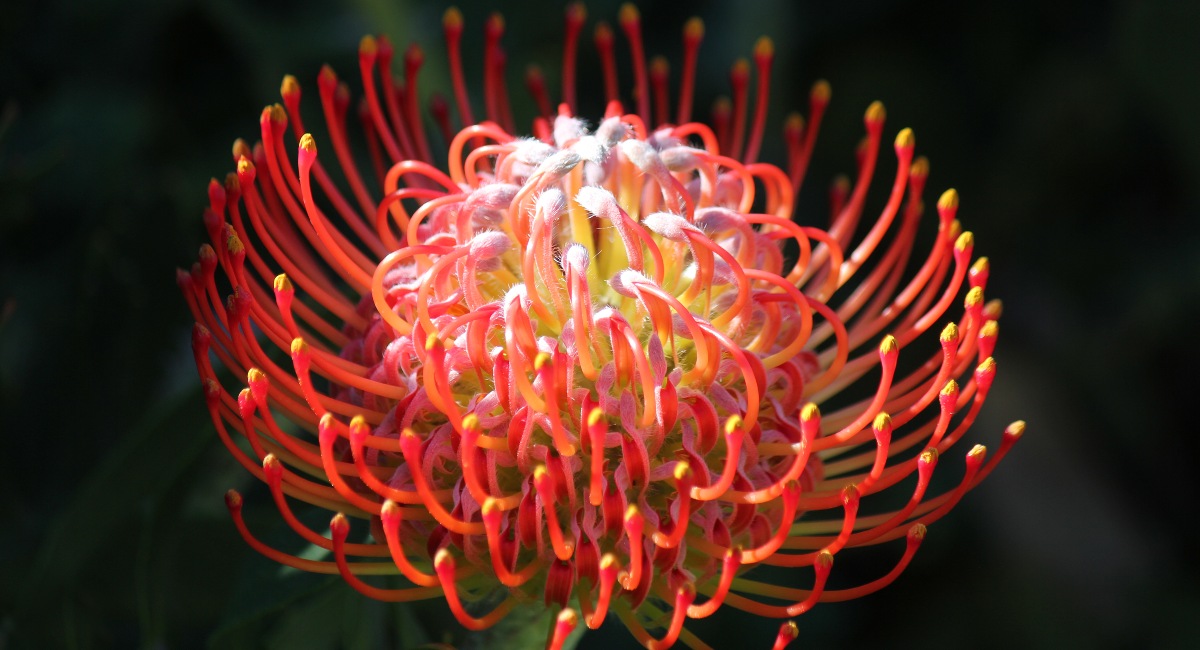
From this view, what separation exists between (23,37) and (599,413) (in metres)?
1.48

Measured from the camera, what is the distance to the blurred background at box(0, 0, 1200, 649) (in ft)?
5.93

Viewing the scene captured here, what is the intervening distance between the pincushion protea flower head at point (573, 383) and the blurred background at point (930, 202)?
398 millimetres

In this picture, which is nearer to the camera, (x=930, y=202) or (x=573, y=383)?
(x=573, y=383)

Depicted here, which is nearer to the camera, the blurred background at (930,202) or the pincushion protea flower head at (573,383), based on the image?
the pincushion protea flower head at (573,383)

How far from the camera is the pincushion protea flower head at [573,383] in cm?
124

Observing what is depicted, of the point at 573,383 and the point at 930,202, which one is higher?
the point at 573,383

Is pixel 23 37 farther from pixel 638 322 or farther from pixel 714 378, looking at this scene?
pixel 714 378

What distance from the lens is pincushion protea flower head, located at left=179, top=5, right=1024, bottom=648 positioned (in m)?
1.24

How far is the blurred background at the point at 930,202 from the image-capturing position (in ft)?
5.93

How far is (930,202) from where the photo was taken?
110 inches

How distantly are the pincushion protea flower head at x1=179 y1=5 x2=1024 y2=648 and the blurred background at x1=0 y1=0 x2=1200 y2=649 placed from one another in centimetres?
40

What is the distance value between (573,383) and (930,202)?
1701mm

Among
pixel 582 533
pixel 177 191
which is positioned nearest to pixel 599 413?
pixel 582 533

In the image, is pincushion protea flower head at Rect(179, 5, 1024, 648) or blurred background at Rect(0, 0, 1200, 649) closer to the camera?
pincushion protea flower head at Rect(179, 5, 1024, 648)
